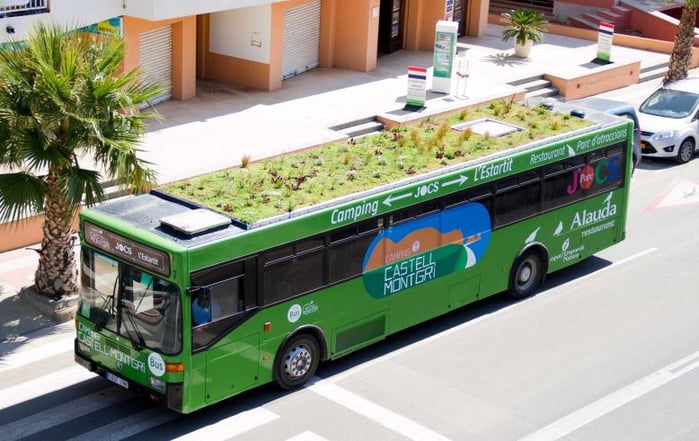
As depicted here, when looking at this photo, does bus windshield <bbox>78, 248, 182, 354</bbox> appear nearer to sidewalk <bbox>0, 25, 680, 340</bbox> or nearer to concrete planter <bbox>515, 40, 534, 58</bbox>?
sidewalk <bbox>0, 25, 680, 340</bbox>

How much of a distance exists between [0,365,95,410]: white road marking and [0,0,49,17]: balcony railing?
28.9 ft

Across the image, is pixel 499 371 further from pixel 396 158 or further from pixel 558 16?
pixel 558 16

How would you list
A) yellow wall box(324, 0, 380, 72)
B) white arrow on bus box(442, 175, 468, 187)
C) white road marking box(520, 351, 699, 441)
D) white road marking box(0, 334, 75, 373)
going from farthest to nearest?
1. yellow wall box(324, 0, 380, 72)
2. white arrow on bus box(442, 175, 468, 187)
3. white road marking box(0, 334, 75, 373)
4. white road marking box(520, 351, 699, 441)

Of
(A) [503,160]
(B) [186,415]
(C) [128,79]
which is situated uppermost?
→ (C) [128,79]

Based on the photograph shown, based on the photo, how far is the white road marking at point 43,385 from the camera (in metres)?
14.8

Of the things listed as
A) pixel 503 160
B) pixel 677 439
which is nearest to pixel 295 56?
pixel 503 160

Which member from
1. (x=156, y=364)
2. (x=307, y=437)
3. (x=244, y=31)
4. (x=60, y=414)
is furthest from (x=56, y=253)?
(x=244, y=31)

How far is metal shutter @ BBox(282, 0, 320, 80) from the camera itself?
30.0 metres

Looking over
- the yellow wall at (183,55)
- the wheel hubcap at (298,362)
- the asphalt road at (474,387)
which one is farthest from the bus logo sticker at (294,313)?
the yellow wall at (183,55)

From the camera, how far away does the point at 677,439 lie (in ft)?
47.1

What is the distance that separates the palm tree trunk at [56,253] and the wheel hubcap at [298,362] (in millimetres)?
4154

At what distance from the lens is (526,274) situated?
18.7 metres

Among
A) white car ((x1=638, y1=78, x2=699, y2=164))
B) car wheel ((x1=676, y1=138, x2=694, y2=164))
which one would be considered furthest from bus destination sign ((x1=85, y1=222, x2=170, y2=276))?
car wheel ((x1=676, y1=138, x2=694, y2=164))

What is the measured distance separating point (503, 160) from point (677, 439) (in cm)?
509
